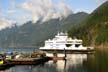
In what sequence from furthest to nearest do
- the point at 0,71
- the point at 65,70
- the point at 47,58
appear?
the point at 47,58, the point at 65,70, the point at 0,71

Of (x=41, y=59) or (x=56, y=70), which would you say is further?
(x=41, y=59)

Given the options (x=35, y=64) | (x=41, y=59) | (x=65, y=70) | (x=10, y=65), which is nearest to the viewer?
(x=65, y=70)

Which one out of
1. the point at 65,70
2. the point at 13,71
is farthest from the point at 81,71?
the point at 13,71

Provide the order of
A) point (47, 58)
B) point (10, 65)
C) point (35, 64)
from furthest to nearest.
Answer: point (47, 58)
point (35, 64)
point (10, 65)

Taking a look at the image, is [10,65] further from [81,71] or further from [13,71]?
[81,71]

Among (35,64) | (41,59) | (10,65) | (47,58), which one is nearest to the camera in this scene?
(10,65)

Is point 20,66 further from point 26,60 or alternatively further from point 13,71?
point 13,71

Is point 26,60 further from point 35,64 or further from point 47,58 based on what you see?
point 47,58

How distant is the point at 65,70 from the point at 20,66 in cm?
2120

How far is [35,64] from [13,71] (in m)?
25.2

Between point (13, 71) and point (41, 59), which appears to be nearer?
point (13, 71)

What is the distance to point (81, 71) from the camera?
125250 mm

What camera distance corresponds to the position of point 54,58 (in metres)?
178

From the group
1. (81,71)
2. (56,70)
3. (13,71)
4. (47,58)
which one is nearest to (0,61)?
(13,71)
